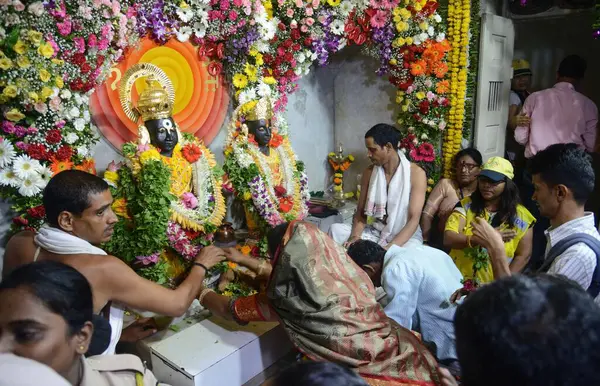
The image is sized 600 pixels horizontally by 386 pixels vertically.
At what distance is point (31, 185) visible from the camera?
10.1 feet

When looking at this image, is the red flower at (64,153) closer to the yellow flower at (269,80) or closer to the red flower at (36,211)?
the red flower at (36,211)

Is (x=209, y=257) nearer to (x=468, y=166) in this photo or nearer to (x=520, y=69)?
(x=468, y=166)

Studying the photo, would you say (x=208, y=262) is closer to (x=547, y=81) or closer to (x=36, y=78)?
(x=36, y=78)

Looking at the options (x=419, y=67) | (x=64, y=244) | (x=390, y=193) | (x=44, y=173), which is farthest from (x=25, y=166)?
(x=419, y=67)

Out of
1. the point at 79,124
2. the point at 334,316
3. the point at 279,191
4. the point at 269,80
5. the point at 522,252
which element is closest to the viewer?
the point at 334,316

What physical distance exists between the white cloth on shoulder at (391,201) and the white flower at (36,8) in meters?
3.15

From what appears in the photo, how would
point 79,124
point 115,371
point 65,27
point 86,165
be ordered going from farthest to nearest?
point 86,165 < point 79,124 < point 65,27 < point 115,371

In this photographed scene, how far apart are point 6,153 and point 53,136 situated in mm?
306

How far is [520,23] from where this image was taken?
702 cm

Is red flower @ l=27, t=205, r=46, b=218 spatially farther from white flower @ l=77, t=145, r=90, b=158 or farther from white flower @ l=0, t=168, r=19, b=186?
white flower @ l=77, t=145, r=90, b=158

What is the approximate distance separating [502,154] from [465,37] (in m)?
1.71

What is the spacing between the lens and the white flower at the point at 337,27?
5.08 metres

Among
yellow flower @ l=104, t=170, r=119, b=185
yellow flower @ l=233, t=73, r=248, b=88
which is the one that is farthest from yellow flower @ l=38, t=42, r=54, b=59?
yellow flower @ l=233, t=73, r=248, b=88

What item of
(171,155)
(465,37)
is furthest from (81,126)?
(465,37)
